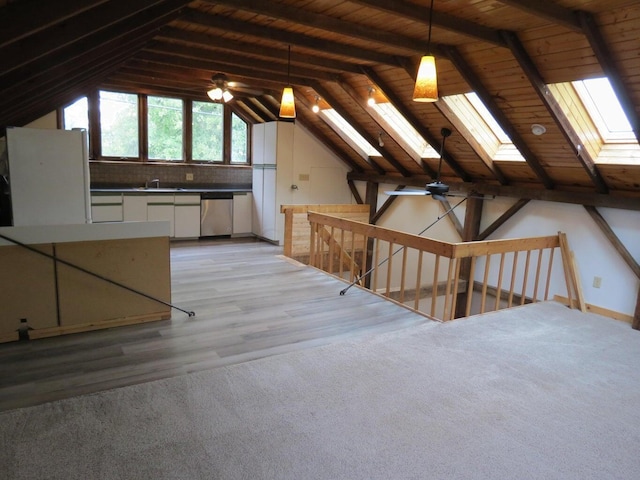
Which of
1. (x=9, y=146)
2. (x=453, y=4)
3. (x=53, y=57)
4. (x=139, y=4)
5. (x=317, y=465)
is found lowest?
(x=317, y=465)

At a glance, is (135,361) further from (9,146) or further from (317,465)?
(9,146)

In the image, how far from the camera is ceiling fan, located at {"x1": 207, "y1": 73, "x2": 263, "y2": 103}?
19.7 ft

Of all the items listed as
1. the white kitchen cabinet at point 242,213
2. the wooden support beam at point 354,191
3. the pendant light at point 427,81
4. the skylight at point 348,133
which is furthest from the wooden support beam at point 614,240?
the white kitchen cabinet at point 242,213

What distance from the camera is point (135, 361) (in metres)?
3.26

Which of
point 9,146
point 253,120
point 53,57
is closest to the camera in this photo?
point 53,57

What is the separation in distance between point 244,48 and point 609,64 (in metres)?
3.39

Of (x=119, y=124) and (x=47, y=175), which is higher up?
(x=119, y=124)

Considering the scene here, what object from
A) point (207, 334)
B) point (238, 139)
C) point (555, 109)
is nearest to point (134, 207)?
point (238, 139)

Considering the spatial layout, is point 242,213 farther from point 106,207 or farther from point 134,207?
point 106,207

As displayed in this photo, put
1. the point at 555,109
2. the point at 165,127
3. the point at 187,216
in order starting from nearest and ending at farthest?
the point at 555,109
the point at 187,216
the point at 165,127

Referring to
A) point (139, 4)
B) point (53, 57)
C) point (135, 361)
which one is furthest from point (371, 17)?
point (135, 361)

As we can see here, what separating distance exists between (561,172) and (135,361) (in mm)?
4730

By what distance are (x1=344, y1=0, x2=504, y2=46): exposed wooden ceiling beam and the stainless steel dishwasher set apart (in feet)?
17.2

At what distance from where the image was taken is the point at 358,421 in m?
2.61
